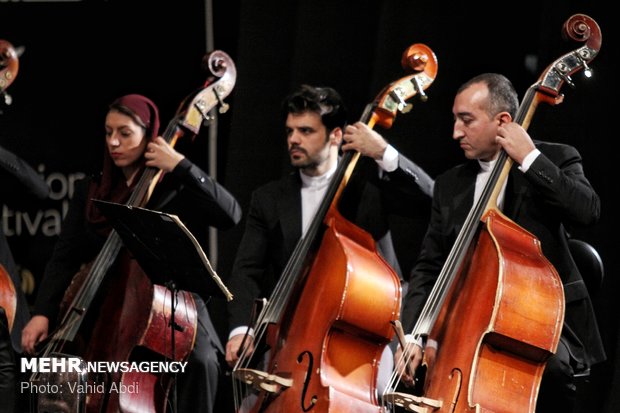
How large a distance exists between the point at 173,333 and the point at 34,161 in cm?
208

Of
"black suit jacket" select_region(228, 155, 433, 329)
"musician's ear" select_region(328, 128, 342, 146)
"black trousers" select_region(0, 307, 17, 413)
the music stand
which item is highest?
"musician's ear" select_region(328, 128, 342, 146)

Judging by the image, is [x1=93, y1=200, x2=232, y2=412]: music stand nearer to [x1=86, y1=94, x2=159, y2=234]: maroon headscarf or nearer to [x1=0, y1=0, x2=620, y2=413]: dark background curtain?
[x1=86, y1=94, x2=159, y2=234]: maroon headscarf

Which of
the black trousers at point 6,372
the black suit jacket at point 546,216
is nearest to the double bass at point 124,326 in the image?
the black trousers at point 6,372

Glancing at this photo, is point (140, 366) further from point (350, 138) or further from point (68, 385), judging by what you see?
point (350, 138)

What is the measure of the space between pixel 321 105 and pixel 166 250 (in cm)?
106

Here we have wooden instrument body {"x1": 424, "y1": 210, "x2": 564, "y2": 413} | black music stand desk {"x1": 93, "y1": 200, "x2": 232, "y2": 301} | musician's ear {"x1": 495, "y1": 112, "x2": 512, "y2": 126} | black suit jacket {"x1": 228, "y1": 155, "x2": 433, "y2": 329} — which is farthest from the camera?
black suit jacket {"x1": 228, "y1": 155, "x2": 433, "y2": 329}

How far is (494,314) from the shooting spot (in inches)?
124

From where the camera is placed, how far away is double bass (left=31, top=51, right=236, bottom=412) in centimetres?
395

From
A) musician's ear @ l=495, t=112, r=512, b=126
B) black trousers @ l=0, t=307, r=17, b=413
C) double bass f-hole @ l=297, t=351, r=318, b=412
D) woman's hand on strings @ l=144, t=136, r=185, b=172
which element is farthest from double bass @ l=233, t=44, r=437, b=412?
black trousers @ l=0, t=307, r=17, b=413

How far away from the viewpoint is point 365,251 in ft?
12.6

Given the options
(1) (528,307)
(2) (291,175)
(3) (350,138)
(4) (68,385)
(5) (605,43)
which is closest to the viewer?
(1) (528,307)

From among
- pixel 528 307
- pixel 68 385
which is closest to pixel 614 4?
pixel 528 307

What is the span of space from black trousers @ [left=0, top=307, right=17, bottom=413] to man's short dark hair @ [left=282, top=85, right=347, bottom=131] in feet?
4.42

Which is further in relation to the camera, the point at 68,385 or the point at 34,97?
the point at 34,97
